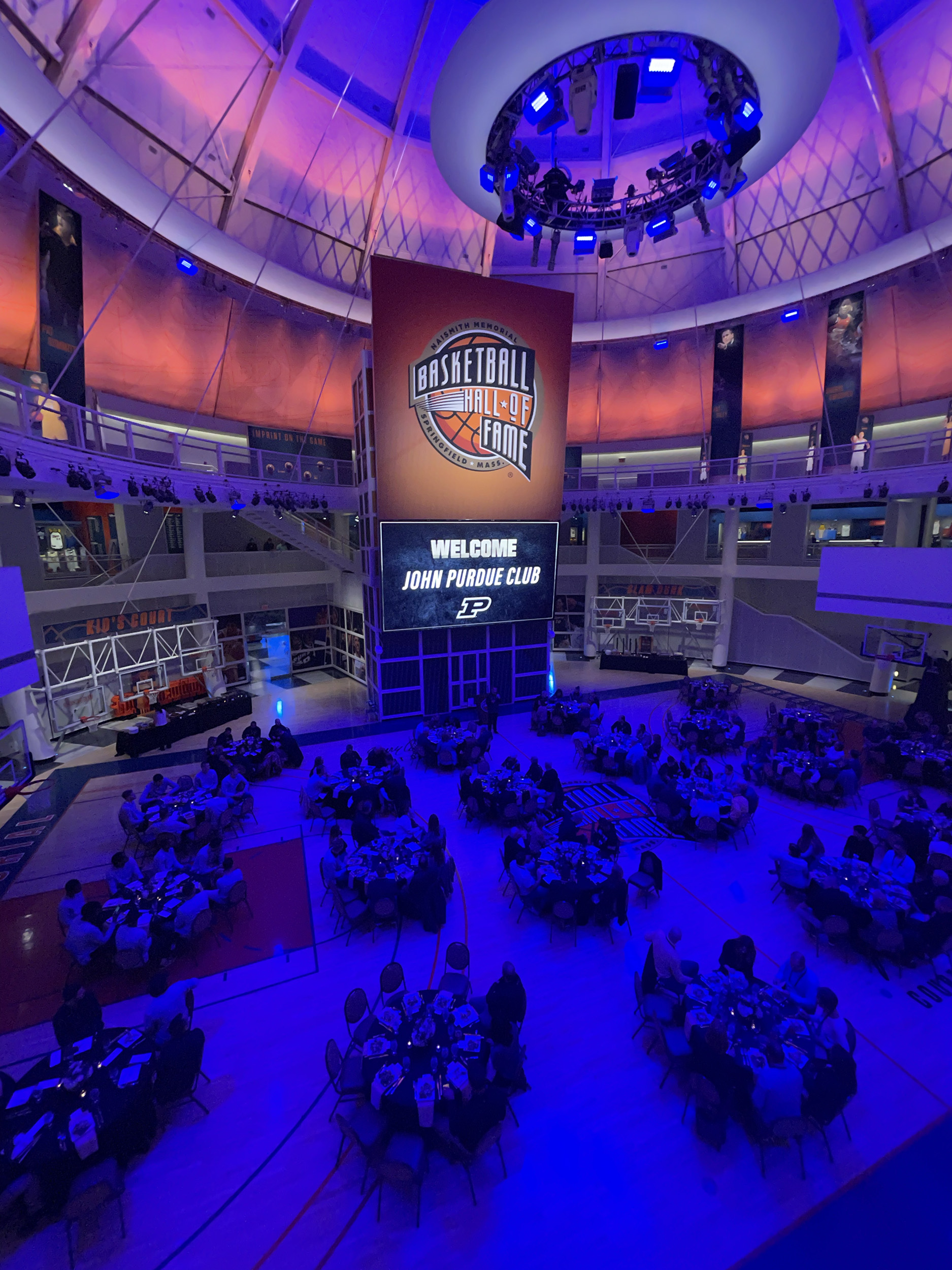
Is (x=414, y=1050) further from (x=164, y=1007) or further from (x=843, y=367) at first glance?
(x=843, y=367)

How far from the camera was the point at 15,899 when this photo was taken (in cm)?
871

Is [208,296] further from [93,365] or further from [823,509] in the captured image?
[823,509]

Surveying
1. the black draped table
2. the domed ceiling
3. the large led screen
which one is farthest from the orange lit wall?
the black draped table

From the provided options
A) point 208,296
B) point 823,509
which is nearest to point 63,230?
point 208,296

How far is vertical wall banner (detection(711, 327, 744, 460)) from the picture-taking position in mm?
19750

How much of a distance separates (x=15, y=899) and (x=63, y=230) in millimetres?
14020

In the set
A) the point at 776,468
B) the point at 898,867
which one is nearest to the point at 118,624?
the point at 898,867

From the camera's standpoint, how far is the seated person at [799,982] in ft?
18.3

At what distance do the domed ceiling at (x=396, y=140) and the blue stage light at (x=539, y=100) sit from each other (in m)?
8.77

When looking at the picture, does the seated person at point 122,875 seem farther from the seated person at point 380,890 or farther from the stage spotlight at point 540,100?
the stage spotlight at point 540,100

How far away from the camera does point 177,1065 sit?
17.0 ft

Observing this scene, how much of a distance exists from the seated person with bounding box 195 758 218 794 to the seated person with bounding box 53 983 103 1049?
5.15 m

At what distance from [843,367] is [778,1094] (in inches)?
796

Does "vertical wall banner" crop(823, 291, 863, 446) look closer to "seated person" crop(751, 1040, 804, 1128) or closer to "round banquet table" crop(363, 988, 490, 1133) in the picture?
"seated person" crop(751, 1040, 804, 1128)
